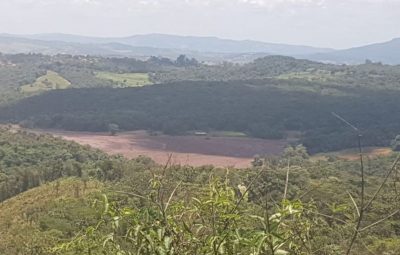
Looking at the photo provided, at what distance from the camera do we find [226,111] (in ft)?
354

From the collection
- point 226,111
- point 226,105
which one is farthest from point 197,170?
point 226,105

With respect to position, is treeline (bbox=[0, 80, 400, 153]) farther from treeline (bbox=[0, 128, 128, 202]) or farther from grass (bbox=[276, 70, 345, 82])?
treeline (bbox=[0, 128, 128, 202])

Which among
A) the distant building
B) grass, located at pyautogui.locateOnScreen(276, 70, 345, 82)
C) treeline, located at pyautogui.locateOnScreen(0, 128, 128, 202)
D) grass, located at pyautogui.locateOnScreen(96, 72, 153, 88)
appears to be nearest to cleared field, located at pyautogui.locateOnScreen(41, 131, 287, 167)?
the distant building

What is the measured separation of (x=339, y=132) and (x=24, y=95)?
6263 centimetres

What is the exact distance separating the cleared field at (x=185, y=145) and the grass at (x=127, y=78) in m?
51.3

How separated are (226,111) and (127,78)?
52140mm

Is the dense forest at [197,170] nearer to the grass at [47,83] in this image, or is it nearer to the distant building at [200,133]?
the grass at [47,83]

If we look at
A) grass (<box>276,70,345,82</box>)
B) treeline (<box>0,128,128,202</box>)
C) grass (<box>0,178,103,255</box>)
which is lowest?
treeline (<box>0,128,128,202</box>)

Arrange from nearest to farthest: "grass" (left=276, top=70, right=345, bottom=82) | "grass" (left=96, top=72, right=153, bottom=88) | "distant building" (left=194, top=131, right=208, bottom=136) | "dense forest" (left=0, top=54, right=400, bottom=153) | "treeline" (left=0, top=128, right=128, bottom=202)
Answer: "treeline" (left=0, top=128, right=128, bottom=202) < "distant building" (left=194, top=131, right=208, bottom=136) < "dense forest" (left=0, top=54, right=400, bottom=153) < "grass" (left=276, top=70, right=345, bottom=82) < "grass" (left=96, top=72, right=153, bottom=88)

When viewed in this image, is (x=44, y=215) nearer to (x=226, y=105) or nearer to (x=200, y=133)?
(x=200, y=133)

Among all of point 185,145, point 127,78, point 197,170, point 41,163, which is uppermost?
point 197,170

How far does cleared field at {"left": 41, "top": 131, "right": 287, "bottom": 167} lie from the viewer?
75.2m

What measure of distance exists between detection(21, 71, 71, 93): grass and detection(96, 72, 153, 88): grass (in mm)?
12500

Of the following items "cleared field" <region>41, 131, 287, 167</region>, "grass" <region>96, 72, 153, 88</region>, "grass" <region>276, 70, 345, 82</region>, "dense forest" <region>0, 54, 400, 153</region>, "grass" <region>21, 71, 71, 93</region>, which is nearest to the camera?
"cleared field" <region>41, 131, 287, 167</region>
